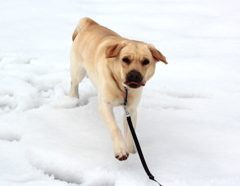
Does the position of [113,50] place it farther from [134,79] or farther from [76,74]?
[76,74]

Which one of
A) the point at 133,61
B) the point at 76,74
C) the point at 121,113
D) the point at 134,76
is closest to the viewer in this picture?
the point at 134,76

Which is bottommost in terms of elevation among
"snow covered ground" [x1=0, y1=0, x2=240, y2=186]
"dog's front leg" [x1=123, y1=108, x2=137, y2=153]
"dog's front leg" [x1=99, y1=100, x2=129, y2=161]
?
"snow covered ground" [x1=0, y1=0, x2=240, y2=186]

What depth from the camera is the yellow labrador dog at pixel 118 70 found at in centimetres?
289

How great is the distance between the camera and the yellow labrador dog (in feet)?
9.48

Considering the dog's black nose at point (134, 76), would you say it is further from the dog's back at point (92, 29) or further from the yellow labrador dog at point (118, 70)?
the dog's back at point (92, 29)

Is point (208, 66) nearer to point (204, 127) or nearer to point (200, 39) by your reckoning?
point (200, 39)

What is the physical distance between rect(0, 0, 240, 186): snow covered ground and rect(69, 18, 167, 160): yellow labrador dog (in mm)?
302

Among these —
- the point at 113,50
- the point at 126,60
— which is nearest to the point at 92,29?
the point at 113,50

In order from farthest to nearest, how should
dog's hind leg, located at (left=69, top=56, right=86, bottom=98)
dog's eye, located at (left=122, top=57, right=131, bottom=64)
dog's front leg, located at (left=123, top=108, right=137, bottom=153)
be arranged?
dog's hind leg, located at (left=69, top=56, right=86, bottom=98) → dog's front leg, located at (left=123, top=108, right=137, bottom=153) → dog's eye, located at (left=122, top=57, right=131, bottom=64)

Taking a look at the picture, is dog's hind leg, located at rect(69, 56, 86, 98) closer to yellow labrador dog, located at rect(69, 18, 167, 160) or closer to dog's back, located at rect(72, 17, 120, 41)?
yellow labrador dog, located at rect(69, 18, 167, 160)

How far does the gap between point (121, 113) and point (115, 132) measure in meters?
1.25

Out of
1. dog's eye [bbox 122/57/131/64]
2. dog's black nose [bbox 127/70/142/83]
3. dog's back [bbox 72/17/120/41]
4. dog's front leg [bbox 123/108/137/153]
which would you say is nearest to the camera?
dog's black nose [bbox 127/70/142/83]

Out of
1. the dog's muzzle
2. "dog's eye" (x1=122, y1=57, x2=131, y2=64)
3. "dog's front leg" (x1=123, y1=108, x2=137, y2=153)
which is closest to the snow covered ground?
"dog's front leg" (x1=123, y1=108, x2=137, y2=153)

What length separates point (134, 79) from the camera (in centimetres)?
282
